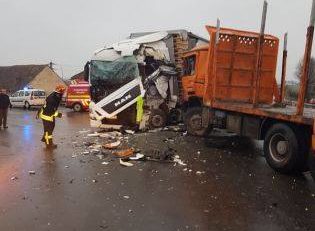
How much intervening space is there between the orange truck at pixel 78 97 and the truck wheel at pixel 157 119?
15.0 metres

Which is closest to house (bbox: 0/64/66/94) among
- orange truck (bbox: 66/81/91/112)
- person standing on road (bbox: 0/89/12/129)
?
orange truck (bbox: 66/81/91/112)

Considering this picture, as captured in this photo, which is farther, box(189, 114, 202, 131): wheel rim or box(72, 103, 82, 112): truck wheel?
box(72, 103, 82, 112): truck wheel

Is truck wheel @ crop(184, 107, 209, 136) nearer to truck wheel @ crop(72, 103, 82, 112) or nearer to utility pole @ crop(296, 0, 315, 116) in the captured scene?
utility pole @ crop(296, 0, 315, 116)

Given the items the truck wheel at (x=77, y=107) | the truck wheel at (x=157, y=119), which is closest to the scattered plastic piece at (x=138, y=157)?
the truck wheel at (x=157, y=119)

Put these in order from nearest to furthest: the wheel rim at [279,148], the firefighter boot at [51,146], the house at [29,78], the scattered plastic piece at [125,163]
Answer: the wheel rim at [279,148]
the scattered plastic piece at [125,163]
the firefighter boot at [51,146]
the house at [29,78]

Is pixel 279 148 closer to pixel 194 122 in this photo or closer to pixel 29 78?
pixel 194 122

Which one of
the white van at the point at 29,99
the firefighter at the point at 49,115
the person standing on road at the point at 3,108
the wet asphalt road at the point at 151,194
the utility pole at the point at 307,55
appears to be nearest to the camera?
the wet asphalt road at the point at 151,194

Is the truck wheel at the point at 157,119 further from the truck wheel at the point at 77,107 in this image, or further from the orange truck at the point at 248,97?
the truck wheel at the point at 77,107

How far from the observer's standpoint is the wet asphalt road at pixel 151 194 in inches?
220

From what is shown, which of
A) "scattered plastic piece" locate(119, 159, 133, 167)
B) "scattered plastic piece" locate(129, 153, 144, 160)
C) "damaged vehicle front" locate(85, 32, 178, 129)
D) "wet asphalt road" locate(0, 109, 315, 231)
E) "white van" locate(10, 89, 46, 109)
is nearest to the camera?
"wet asphalt road" locate(0, 109, 315, 231)

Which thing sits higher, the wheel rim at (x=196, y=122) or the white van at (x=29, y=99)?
the wheel rim at (x=196, y=122)

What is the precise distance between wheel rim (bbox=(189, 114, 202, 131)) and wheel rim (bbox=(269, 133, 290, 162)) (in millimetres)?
4325

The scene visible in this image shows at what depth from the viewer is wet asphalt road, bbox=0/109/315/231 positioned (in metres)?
5.59

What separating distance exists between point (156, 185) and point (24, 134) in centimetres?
861
